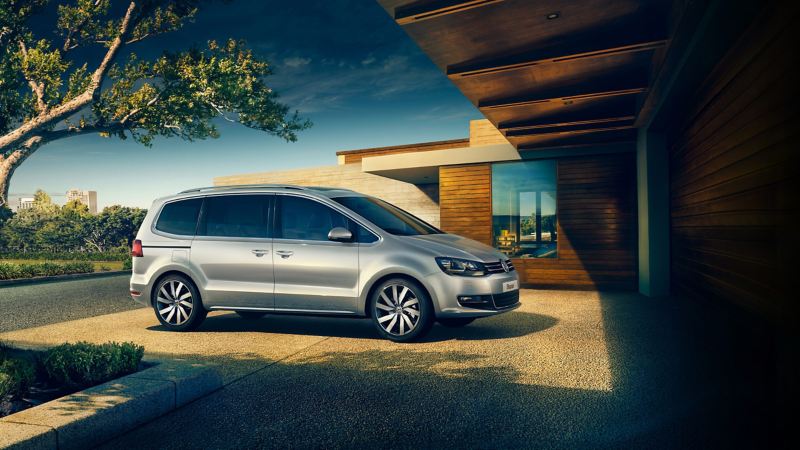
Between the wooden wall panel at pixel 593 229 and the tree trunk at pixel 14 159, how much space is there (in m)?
15.5

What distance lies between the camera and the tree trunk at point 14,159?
1845 cm

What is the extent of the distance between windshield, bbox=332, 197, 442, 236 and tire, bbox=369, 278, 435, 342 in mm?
718

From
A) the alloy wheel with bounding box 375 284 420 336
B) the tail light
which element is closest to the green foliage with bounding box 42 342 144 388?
the alloy wheel with bounding box 375 284 420 336

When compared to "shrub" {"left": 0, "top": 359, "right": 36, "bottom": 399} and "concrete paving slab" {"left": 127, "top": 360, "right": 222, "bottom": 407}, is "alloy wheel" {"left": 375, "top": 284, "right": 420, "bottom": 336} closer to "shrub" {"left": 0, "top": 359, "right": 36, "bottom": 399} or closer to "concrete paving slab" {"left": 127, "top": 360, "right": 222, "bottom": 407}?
"concrete paving slab" {"left": 127, "top": 360, "right": 222, "bottom": 407}

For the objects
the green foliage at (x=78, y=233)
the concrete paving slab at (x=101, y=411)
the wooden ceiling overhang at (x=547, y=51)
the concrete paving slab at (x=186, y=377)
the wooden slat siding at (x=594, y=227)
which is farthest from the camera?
the green foliage at (x=78, y=233)

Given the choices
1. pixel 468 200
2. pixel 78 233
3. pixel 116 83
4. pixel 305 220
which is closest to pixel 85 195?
pixel 78 233

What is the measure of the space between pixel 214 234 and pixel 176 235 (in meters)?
0.59

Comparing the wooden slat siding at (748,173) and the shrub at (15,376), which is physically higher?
the wooden slat siding at (748,173)

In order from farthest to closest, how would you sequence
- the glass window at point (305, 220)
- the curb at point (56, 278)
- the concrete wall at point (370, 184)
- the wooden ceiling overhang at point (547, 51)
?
1. the concrete wall at point (370, 184)
2. the curb at point (56, 278)
3. the glass window at point (305, 220)
4. the wooden ceiling overhang at point (547, 51)

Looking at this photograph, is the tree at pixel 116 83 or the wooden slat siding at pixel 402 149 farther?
the wooden slat siding at pixel 402 149

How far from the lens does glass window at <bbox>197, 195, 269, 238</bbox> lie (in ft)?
24.9

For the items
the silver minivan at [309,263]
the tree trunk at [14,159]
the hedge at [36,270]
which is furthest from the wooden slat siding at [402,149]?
→ the silver minivan at [309,263]

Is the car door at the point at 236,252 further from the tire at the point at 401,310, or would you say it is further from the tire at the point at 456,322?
the tire at the point at 456,322

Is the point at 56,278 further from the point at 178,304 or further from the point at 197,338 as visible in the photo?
the point at 197,338
